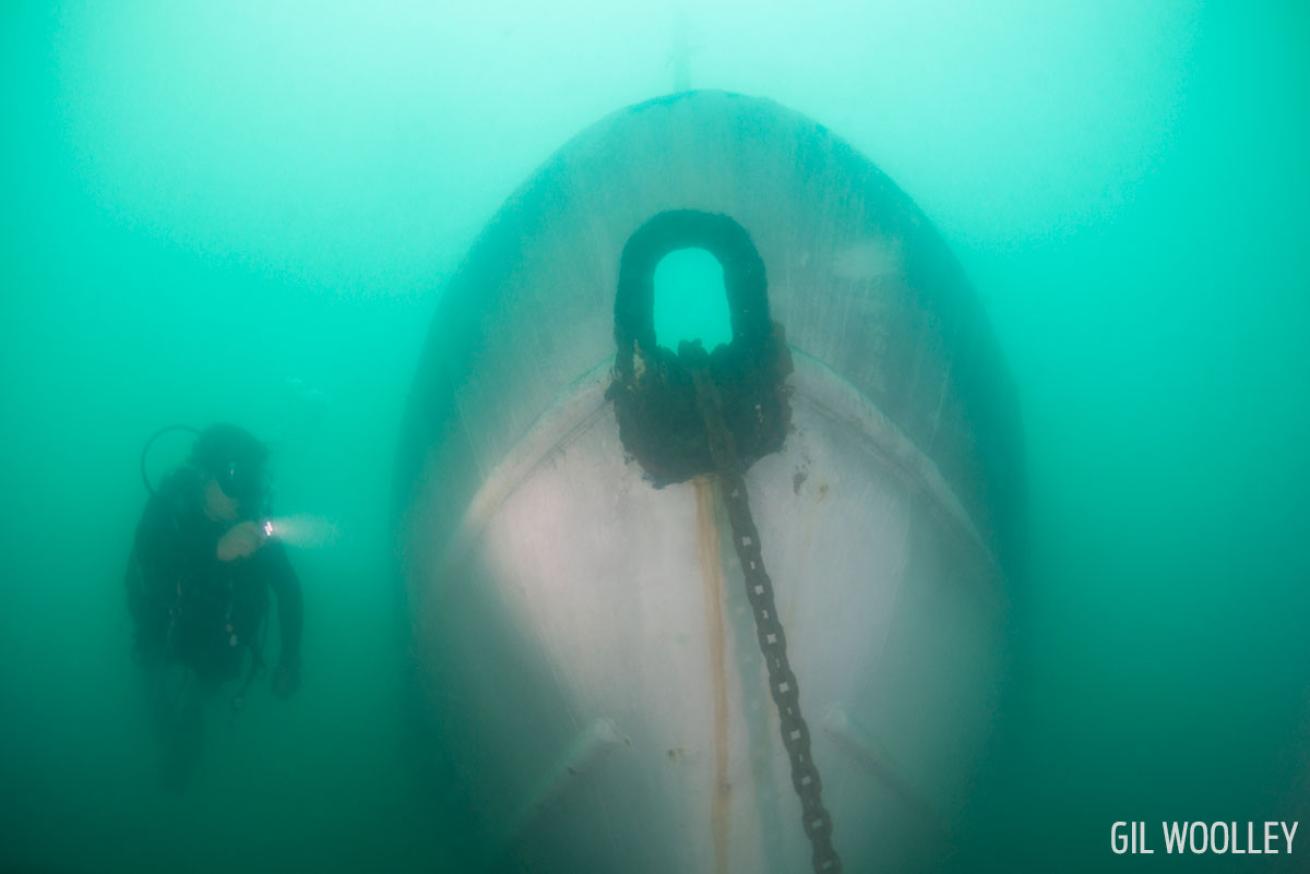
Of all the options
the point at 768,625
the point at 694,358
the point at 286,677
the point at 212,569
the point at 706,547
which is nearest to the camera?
the point at 768,625

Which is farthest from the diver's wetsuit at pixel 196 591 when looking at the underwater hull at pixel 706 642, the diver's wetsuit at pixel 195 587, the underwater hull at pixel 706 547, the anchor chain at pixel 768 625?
the anchor chain at pixel 768 625

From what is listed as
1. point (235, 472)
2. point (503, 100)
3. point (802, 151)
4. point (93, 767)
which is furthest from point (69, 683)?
point (503, 100)

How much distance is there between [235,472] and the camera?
4.33 metres

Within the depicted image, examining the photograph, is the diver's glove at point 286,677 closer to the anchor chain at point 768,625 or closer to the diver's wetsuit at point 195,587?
the diver's wetsuit at point 195,587

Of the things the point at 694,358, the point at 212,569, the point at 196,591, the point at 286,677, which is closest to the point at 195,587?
the point at 196,591

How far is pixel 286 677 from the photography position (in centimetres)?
444

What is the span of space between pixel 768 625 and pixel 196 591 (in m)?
4.61

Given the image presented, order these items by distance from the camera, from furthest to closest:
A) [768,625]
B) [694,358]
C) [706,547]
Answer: [706,547] → [694,358] → [768,625]

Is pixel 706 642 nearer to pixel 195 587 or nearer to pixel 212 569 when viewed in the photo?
pixel 212 569

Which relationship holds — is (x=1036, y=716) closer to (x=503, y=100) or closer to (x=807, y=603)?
(x=807, y=603)

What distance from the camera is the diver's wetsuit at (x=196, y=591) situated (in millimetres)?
4449

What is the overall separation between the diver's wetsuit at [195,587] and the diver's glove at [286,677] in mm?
31

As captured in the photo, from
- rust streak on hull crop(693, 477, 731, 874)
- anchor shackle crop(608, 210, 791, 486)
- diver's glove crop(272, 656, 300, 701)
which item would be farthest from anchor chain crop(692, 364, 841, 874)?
diver's glove crop(272, 656, 300, 701)

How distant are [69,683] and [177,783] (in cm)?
553
